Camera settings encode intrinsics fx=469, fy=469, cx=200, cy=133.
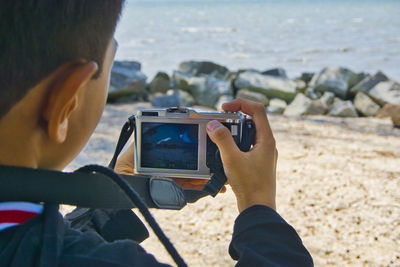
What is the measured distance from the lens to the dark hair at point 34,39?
665 millimetres

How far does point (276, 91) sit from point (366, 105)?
4.39ft

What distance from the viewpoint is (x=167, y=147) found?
4.65 feet

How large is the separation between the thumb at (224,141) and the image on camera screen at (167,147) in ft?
0.53

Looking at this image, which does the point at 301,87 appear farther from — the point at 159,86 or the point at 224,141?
the point at 224,141

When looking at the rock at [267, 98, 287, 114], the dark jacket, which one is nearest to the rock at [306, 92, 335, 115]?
the rock at [267, 98, 287, 114]

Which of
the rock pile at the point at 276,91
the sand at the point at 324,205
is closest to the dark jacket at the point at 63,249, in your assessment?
the sand at the point at 324,205

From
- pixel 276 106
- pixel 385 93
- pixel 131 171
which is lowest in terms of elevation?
pixel 276 106

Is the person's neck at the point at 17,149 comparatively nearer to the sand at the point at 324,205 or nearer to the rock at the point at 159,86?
the sand at the point at 324,205

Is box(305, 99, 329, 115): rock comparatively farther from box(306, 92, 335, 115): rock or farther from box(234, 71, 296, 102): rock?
box(234, 71, 296, 102): rock

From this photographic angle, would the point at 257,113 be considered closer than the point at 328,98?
Yes

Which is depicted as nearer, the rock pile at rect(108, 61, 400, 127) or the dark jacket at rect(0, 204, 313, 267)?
the dark jacket at rect(0, 204, 313, 267)

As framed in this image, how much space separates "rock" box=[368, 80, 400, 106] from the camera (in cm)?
577

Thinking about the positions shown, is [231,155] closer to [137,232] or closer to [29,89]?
[137,232]

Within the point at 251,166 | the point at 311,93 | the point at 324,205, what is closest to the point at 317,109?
the point at 311,93
